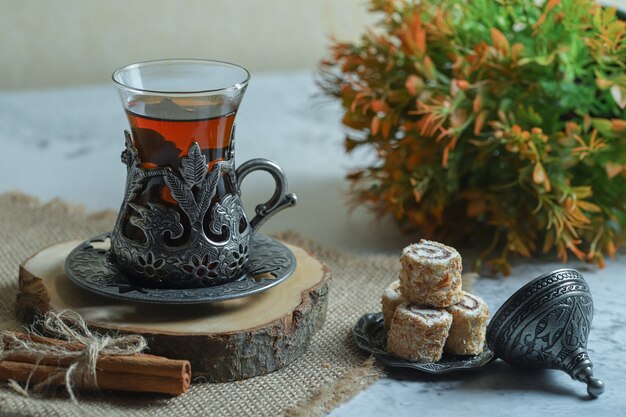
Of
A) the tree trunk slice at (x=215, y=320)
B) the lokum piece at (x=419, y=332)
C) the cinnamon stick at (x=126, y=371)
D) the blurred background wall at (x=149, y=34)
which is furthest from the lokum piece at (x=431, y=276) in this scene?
the blurred background wall at (x=149, y=34)

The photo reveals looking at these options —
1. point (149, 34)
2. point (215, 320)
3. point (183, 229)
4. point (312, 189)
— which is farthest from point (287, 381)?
point (149, 34)

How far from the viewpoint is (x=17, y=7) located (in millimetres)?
2334

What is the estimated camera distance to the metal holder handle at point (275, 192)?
1133 millimetres

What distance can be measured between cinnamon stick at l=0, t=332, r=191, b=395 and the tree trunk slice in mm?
34

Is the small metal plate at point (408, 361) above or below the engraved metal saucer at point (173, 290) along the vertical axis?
below

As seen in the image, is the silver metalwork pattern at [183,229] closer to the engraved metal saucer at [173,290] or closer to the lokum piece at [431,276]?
the engraved metal saucer at [173,290]

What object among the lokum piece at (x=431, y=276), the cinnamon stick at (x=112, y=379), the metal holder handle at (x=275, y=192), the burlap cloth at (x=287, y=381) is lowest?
the burlap cloth at (x=287, y=381)

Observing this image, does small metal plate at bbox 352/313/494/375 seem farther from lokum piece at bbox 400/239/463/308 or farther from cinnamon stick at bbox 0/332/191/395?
cinnamon stick at bbox 0/332/191/395

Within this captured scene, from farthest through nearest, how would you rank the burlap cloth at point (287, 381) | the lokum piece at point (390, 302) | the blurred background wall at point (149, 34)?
the blurred background wall at point (149, 34), the lokum piece at point (390, 302), the burlap cloth at point (287, 381)

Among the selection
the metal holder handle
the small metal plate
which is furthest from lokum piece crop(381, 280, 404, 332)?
the metal holder handle

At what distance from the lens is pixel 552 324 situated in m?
1.02

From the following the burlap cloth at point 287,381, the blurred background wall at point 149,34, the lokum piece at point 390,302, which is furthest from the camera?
the blurred background wall at point 149,34

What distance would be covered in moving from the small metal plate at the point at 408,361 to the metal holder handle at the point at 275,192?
175 mm

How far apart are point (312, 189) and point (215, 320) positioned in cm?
75
